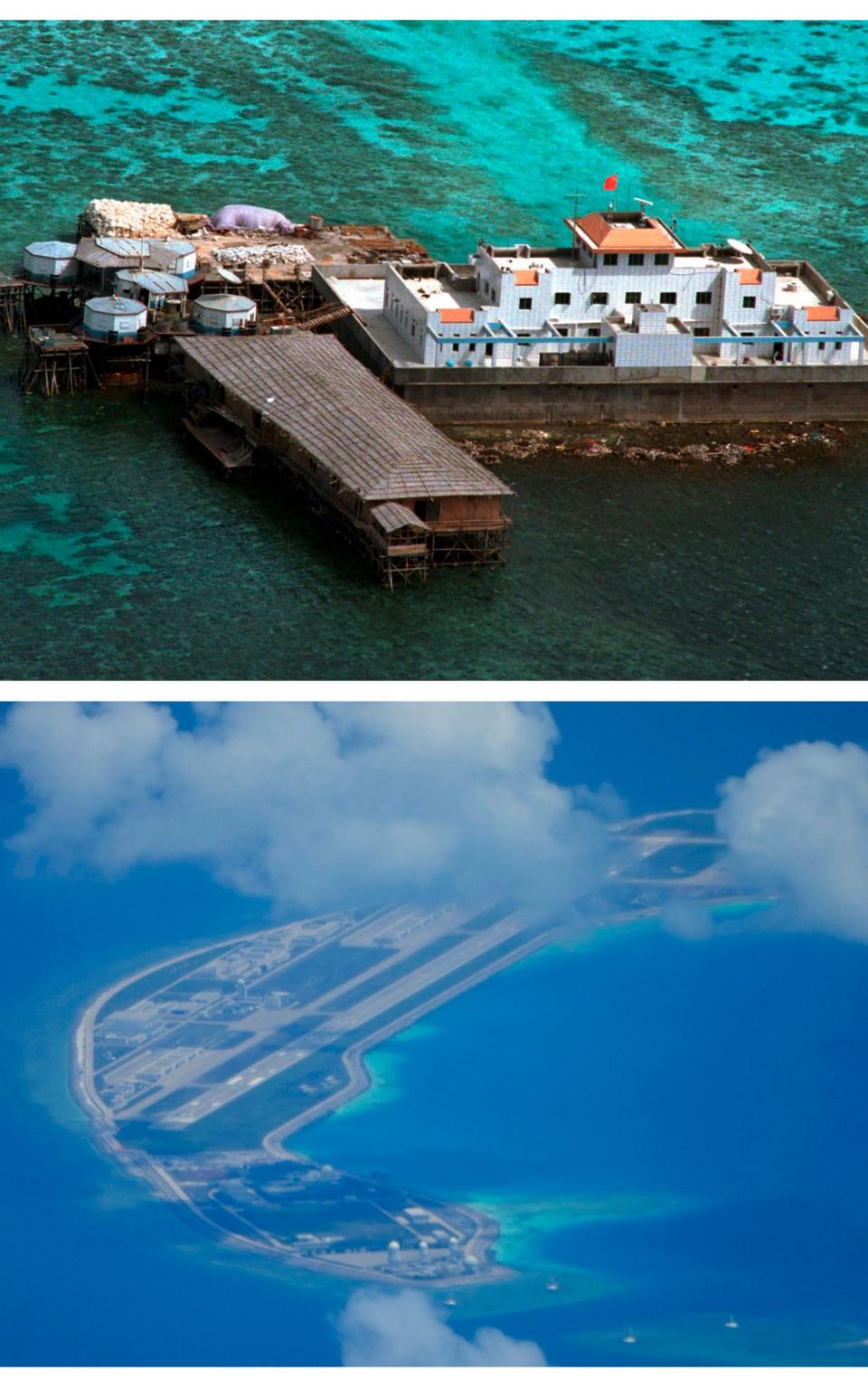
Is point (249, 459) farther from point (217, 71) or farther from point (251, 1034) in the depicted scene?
point (217, 71)

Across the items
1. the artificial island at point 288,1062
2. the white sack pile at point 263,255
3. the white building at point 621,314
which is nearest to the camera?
the artificial island at point 288,1062

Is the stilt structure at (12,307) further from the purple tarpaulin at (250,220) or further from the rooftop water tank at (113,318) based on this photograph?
the purple tarpaulin at (250,220)

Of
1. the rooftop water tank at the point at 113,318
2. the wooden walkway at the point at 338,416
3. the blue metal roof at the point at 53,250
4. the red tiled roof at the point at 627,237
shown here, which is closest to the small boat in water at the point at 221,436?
the wooden walkway at the point at 338,416

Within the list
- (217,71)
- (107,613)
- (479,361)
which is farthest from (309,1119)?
(217,71)

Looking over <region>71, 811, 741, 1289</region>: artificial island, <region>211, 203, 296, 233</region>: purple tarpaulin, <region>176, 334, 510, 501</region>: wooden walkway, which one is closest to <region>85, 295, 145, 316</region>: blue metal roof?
<region>176, 334, 510, 501</region>: wooden walkway

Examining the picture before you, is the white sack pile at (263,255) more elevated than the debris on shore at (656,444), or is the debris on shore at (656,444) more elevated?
the white sack pile at (263,255)

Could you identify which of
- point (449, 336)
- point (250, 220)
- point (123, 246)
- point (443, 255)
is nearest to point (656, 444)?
point (449, 336)
